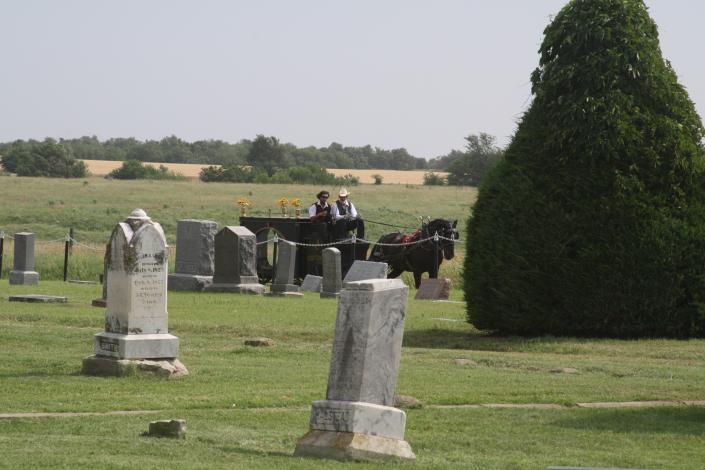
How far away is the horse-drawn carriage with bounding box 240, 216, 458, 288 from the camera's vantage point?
3516cm

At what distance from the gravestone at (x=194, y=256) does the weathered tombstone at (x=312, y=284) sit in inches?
111

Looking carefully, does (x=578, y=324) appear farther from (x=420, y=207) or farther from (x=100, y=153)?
(x=100, y=153)

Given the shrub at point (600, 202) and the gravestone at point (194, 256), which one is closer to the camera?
the shrub at point (600, 202)

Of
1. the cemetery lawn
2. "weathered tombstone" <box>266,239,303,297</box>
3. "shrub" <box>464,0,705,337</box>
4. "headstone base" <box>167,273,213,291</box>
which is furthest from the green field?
"headstone base" <box>167,273,213,291</box>

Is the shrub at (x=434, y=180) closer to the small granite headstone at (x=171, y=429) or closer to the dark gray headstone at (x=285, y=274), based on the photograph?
the dark gray headstone at (x=285, y=274)

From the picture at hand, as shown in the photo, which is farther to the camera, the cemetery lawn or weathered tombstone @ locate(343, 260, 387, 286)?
weathered tombstone @ locate(343, 260, 387, 286)

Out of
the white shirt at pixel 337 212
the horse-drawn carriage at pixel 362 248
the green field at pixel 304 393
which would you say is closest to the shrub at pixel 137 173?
the horse-drawn carriage at pixel 362 248

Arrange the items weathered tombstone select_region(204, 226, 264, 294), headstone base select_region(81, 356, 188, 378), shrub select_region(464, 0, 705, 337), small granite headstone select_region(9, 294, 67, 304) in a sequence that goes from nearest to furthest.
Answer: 1. headstone base select_region(81, 356, 188, 378)
2. shrub select_region(464, 0, 705, 337)
3. small granite headstone select_region(9, 294, 67, 304)
4. weathered tombstone select_region(204, 226, 264, 294)

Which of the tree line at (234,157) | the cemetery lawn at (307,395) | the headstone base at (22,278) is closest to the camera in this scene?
the cemetery lawn at (307,395)

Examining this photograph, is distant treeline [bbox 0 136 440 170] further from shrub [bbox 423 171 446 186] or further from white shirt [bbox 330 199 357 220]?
white shirt [bbox 330 199 357 220]

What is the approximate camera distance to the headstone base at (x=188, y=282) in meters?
31.5

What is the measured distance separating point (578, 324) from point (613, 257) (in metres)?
1.16

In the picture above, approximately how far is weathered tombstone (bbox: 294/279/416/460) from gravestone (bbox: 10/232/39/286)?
22534 millimetres

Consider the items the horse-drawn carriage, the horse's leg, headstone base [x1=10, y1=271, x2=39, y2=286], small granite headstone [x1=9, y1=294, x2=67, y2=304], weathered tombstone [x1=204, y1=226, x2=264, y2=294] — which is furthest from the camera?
the horse's leg
